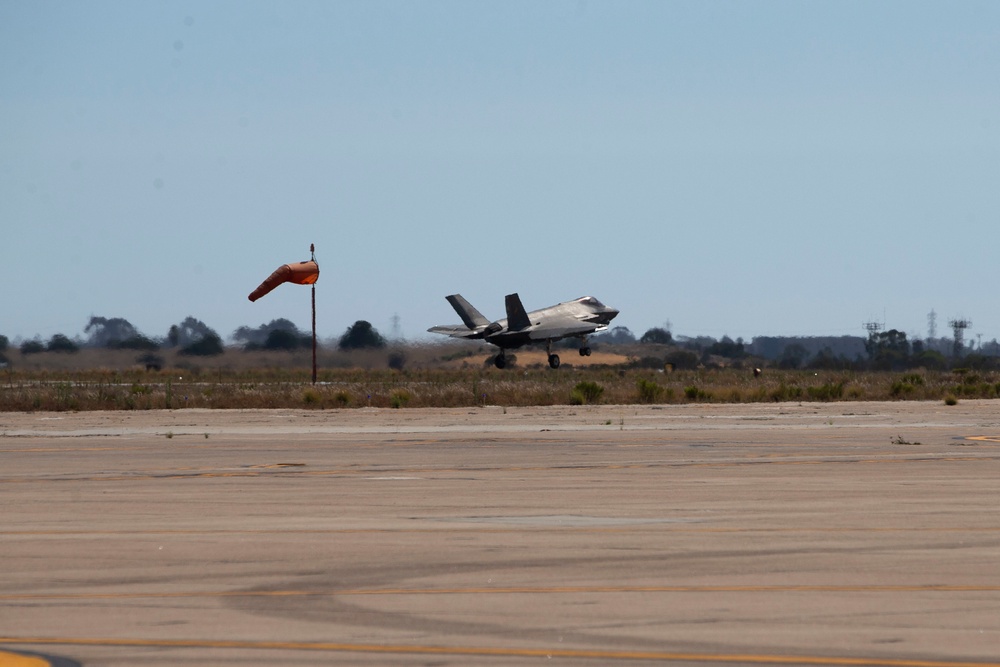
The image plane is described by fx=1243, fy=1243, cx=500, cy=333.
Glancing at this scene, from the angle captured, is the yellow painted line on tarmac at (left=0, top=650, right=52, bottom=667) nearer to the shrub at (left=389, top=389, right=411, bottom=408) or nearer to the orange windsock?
the shrub at (left=389, top=389, right=411, bottom=408)

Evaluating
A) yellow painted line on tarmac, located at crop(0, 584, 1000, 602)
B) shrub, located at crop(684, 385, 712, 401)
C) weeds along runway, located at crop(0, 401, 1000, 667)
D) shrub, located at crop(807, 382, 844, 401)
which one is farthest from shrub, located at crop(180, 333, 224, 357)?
yellow painted line on tarmac, located at crop(0, 584, 1000, 602)

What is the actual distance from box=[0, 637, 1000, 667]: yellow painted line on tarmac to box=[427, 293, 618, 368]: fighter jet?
209ft

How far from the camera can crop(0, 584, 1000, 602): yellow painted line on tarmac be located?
34.0 feet

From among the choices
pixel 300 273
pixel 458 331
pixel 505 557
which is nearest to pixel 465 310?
pixel 458 331

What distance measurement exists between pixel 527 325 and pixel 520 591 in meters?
62.5

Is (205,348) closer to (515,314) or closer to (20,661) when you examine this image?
(515,314)

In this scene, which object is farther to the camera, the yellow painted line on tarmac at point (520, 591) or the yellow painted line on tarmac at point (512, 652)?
the yellow painted line on tarmac at point (520, 591)

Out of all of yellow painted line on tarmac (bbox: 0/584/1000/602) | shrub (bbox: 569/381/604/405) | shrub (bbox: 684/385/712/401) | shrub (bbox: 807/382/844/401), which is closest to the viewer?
yellow painted line on tarmac (bbox: 0/584/1000/602)

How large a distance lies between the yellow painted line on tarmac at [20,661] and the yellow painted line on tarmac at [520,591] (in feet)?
6.16

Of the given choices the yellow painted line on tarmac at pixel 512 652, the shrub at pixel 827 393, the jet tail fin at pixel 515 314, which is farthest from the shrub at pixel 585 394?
the yellow painted line on tarmac at pixel 512 652

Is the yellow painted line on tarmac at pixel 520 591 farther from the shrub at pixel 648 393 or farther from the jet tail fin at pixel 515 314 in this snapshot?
the jet tail fin at pixel 515 314

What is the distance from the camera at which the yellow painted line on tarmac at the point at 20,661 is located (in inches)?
322

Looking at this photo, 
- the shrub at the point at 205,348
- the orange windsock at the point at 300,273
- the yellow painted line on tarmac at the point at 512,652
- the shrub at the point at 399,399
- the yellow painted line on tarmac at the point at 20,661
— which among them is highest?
the orange windsock at the point at 300,273

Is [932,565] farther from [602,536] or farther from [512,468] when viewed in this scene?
[512,468]
